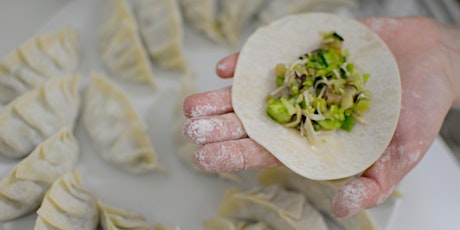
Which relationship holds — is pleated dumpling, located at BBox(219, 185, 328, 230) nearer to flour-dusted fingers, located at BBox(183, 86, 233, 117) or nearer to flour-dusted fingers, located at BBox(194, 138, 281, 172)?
flour-dusted fingers, located at BBox(194, 138, 281, 172)

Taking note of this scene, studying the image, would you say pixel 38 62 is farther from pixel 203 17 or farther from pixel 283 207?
pixel 283 207

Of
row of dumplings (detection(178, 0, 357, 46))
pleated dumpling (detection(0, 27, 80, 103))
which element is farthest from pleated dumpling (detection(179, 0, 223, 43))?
pleated dumpling (detection(0, 27, 80, 103))

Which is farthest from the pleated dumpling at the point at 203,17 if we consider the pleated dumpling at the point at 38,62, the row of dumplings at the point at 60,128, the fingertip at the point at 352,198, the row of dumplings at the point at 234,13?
the fingertip at the point at 352,198

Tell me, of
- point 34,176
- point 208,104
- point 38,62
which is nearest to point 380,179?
point 208,104

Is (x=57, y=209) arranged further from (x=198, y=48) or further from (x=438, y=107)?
(x=438, y=107)

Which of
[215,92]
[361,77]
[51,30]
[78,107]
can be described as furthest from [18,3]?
[361,77]
